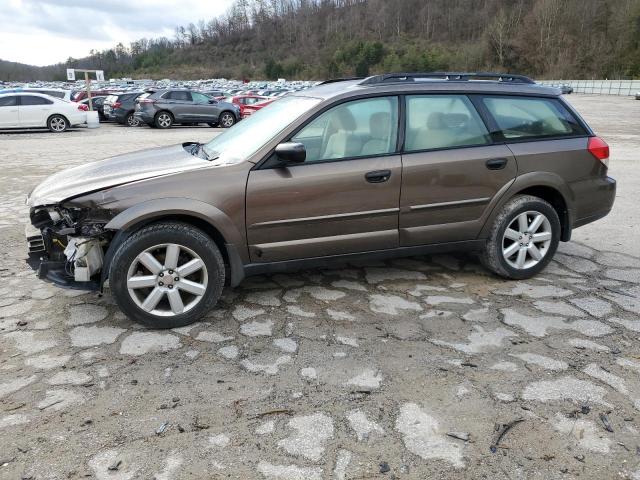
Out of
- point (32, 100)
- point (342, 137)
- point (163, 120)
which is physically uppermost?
point (342, 137)

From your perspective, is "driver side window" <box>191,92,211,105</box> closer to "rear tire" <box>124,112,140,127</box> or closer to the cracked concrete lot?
"rear tire" <box>124,112,140,127</box>

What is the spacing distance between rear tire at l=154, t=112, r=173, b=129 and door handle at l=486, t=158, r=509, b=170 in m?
18.9

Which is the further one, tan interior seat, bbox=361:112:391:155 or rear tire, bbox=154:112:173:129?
rear tire, bbox=154:112:173:129

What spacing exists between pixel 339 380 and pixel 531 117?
9.42 ft

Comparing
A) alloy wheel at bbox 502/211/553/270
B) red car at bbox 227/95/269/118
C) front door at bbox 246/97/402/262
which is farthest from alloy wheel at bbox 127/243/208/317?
red car at bbox 227/95/269/118

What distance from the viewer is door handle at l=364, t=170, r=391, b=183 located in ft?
12.8

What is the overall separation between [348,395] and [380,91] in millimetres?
2318

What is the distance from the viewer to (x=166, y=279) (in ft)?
11.6

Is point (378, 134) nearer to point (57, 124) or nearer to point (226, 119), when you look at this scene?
point (57, 124)

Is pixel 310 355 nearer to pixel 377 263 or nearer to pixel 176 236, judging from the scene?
pixel 176 236

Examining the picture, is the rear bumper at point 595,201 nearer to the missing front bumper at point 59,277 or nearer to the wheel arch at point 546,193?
the wheel arch at point 546,193

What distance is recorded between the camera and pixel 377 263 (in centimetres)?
491

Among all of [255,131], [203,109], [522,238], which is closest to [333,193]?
[255,131]

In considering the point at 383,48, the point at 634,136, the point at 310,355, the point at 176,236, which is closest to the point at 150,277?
the point at 176,236
